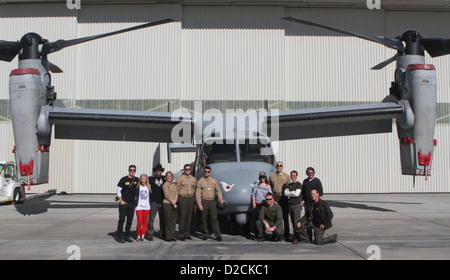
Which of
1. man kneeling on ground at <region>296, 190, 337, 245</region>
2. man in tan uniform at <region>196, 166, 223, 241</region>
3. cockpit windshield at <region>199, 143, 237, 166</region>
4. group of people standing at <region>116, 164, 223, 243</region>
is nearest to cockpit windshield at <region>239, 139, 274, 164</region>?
cockpit windshield at <region>199, 143, 237, 166</region>

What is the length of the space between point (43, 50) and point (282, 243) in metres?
9.97

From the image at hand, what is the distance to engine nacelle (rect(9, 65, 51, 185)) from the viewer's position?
38.5 ft

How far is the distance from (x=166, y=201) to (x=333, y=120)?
7477 millimetres

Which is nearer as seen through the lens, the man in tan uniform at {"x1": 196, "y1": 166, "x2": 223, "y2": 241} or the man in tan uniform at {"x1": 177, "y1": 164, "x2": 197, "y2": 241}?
the man in tan uniform at {"x1": 196, "y1": 166, "x2": 223, "y2": 241}

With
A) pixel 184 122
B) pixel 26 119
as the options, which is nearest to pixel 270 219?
pixel 184 122

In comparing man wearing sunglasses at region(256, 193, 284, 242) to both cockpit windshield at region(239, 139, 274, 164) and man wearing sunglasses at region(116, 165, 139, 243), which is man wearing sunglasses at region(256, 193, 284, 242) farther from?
man wearing sunglasses at region(116, 165, 139, 243)

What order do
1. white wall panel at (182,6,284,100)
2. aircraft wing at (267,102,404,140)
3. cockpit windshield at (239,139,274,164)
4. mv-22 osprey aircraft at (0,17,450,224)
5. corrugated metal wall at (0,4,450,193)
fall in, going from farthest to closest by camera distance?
white wall panel at (182,6,284,100), corrugated metal wall at (0,4,450,193), aircraft wing at (267,102,404,140), mv-22 osprey aircraft at (0,17,450,224), cockpit windshield at (239,139,274,164)

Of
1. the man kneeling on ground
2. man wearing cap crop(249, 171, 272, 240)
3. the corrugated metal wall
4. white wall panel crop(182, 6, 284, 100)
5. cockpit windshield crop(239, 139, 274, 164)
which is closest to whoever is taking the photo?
the man kneeling on ground

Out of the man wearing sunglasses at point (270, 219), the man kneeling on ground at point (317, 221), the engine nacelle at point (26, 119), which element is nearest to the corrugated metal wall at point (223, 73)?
the engine nacelle at point (26, 119)

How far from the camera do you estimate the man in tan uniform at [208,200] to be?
819cm

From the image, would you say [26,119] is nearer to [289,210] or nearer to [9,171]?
[9,171]

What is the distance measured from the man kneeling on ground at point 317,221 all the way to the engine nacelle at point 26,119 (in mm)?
8236

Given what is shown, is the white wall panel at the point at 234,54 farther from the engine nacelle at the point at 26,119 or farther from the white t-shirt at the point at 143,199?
the white t-shirt at the point at 143,199
